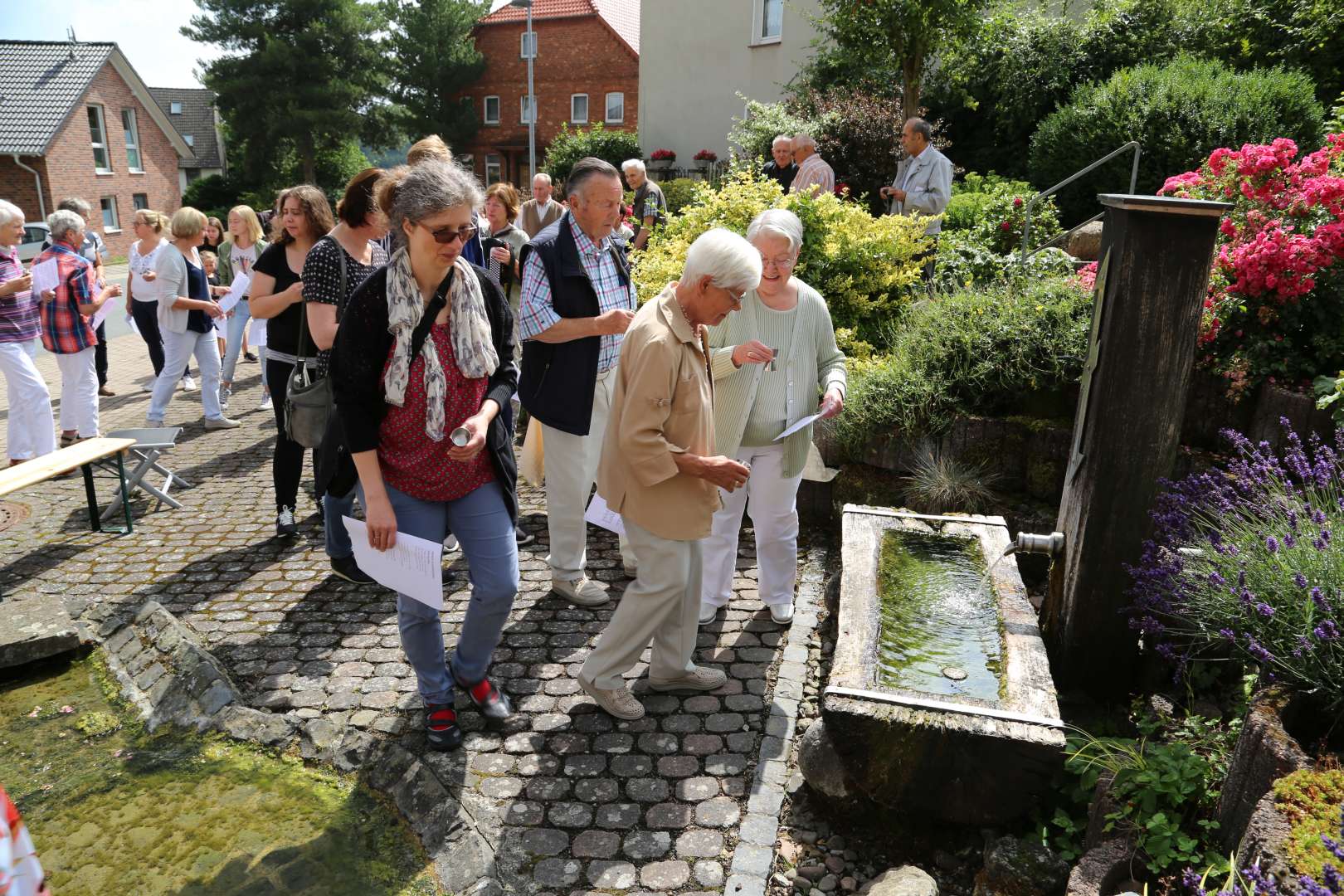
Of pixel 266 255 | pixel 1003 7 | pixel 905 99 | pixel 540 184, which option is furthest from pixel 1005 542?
pixel 1003 7

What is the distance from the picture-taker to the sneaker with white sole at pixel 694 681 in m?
4.16

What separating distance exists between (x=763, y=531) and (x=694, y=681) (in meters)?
0.91

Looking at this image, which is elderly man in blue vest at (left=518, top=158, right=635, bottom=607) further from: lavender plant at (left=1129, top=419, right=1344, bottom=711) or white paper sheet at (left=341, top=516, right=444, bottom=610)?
lavender plant at (left=1129, top=419, right=1344, bottom=711)

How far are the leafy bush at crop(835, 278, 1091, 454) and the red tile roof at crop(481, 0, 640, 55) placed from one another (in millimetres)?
38490

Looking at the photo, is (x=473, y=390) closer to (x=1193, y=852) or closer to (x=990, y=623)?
(x=990, y=623)

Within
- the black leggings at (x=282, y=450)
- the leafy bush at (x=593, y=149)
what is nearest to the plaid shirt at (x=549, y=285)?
the black leggings at (x=282, y=450)

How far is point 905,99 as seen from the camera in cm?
1594

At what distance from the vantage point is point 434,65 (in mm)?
47719

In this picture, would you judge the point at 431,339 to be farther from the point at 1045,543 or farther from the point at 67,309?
the point at 67,309

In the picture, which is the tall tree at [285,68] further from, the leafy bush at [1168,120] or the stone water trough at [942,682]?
the stone water trough at [942,682]

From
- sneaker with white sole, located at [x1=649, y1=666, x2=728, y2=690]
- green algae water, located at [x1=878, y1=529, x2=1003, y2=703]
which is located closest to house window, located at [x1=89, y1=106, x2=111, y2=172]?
sneaker with white sole, located at [x1=649, y1=666, x2=728, y2=690]

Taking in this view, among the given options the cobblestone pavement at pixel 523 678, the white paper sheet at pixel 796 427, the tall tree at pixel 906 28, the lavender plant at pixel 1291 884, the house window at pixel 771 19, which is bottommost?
the cobblestone pavement at pixel 523 678

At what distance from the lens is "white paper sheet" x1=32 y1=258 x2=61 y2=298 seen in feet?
24.7

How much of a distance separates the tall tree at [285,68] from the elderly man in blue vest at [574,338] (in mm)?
45497
